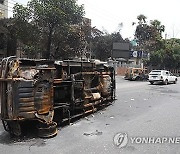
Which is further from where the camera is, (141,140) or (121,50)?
(121,50)

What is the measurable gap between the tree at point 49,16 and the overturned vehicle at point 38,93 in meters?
22.0

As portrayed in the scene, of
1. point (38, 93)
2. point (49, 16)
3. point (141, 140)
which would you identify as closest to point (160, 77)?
point (49, 16)

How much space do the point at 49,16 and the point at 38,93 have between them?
23869 mm

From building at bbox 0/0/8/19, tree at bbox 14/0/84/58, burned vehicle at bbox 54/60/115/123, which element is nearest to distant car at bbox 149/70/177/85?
tree at bbox 14/0/84/58

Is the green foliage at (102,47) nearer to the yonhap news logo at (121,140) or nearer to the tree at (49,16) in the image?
the tree at (49,16)

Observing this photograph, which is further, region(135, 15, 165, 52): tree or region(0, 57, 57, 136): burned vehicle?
region(135, 15, 165, 52): tree

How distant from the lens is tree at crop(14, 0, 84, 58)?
29.7 metres

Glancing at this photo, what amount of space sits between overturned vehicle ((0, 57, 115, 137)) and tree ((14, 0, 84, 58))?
22.0 meters

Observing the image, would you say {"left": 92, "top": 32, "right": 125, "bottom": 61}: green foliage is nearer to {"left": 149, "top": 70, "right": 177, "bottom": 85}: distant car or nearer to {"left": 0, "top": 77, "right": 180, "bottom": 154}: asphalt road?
{"left": 149, "top": 70, "right": 177, "bottom": 85}: distant car

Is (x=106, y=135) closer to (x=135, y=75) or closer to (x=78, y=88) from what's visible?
(x=78, y=88)

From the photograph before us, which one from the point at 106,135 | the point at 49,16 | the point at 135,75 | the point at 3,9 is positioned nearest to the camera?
the point at 106,135

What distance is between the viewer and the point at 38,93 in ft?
22.7

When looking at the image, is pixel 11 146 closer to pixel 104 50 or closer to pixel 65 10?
pixel 65 10

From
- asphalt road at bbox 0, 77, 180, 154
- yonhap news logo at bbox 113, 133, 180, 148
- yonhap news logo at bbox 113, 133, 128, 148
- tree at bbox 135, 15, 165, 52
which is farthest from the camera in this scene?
tree at bbox 135, 15, 165, 52
